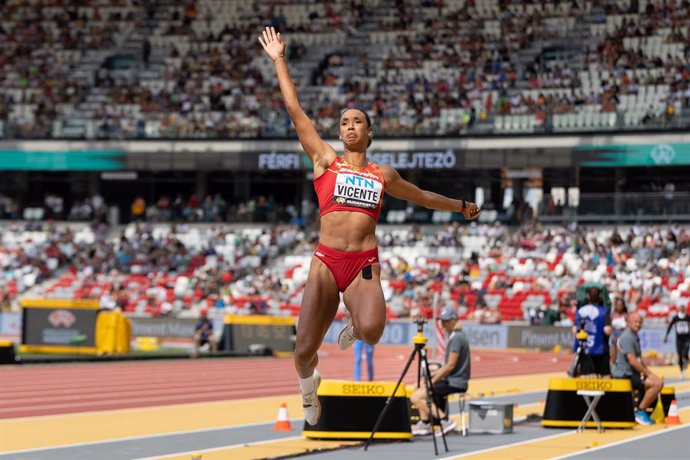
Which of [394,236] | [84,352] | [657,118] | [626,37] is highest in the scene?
[626,37]

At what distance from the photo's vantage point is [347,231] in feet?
24.6

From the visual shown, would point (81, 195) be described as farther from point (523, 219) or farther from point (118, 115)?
point (523, 219)

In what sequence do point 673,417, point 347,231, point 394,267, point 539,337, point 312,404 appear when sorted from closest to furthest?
1. point 347,231
2. point 312,404
3. point 673,417
4. point 539,337
5. point 394,267

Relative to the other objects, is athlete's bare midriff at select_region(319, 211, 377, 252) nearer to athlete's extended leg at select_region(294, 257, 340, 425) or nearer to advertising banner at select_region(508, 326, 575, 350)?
athlete's extended leg at select_region(294, 257, 340, 425)

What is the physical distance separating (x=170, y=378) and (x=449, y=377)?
32.2 ft

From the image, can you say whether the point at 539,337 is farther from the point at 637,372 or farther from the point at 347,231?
the point at 347,231

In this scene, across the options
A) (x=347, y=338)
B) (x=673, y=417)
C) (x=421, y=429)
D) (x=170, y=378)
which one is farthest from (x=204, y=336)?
(x=347, y=338)

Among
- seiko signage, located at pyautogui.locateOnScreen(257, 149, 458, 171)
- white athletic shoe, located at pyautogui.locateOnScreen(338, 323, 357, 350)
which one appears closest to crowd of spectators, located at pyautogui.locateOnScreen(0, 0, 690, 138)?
seiko signage, located at pyautogui.locateOnScreen(257, 149, 458, 171)

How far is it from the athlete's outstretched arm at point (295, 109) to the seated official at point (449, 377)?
22.5 feet

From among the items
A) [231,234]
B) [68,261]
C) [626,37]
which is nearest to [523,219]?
[626,37]

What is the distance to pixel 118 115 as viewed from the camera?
49.1 metres

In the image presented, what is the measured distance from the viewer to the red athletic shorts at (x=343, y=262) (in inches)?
291

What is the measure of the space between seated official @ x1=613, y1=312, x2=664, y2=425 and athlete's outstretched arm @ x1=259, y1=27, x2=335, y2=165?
8998 millimetres

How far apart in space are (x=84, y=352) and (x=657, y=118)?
20465 millimetres
